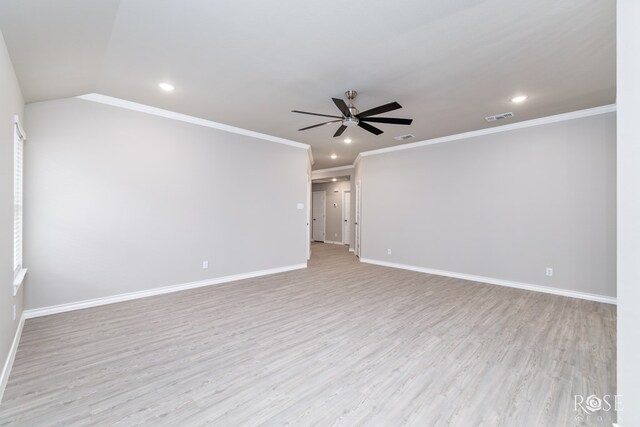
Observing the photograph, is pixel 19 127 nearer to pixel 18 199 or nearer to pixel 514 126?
pixel 18 199

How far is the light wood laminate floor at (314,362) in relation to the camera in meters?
1.79

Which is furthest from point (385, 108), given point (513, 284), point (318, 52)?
point (513, 284)

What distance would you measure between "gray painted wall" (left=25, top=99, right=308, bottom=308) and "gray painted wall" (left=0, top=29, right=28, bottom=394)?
100 centimetres

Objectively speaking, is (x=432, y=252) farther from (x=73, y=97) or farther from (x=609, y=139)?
(x=73, y=97)

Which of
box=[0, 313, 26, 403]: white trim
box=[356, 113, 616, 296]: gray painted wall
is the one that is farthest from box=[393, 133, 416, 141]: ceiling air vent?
box=[0, 313, 26, 403]: white trim

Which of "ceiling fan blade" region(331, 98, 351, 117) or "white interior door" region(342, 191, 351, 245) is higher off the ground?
"ceiling fan blade" region(331, 98, 351, 117)

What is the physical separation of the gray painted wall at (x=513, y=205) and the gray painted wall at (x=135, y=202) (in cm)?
304

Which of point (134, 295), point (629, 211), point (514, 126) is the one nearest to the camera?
point (629, 211)

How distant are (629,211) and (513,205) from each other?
3.74m

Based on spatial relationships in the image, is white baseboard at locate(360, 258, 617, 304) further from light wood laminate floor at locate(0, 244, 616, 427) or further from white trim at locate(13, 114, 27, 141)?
white trim at locate(13, 114, 27, 141)

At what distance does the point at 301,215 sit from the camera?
20.7 feet

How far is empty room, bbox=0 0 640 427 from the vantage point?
1891mm

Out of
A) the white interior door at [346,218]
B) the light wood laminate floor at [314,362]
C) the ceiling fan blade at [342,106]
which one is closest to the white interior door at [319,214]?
the white interior door at [346,218]

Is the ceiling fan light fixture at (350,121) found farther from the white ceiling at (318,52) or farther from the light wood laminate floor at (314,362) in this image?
the light wood laminate floor at (314,362)
